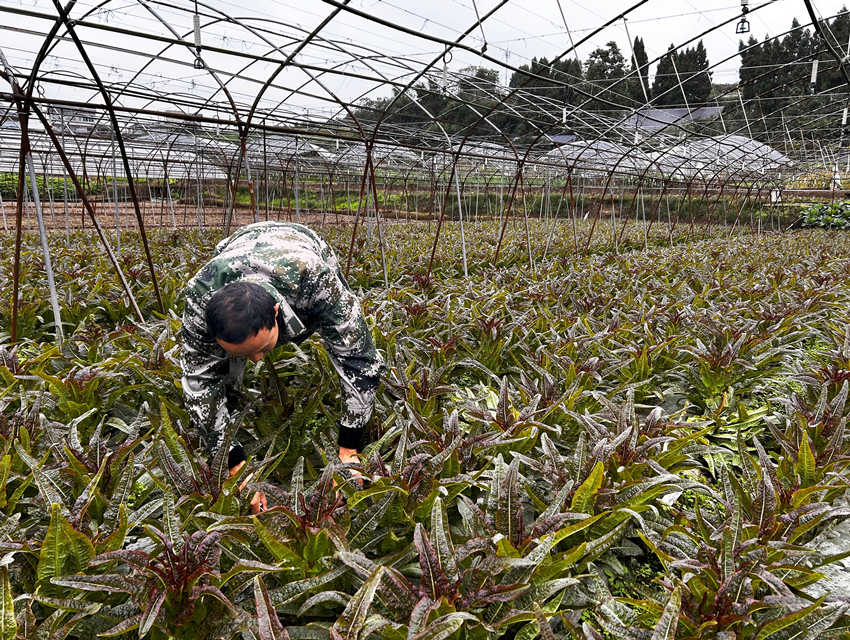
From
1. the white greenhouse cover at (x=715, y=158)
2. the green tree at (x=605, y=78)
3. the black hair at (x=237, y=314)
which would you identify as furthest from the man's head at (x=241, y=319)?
the white greenhouse cover at (x=715, y=158)

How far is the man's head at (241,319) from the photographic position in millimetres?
1773

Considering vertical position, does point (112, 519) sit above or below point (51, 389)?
below

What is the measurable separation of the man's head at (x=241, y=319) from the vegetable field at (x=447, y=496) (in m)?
0.56

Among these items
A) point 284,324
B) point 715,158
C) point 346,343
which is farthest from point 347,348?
point 715,158

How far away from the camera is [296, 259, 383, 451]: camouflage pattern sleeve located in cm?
238

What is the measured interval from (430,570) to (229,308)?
1099 mm

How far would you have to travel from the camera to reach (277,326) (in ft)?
6.66

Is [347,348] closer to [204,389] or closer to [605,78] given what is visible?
[204,389]

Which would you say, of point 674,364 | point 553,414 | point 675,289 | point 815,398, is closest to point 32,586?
point 553,414

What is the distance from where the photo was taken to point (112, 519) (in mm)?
1967

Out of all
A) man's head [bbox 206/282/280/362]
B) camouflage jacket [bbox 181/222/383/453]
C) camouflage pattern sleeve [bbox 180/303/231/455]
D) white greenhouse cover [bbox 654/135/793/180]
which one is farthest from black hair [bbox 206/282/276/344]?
white greenhouse cover [bbox 654/135/793/180]

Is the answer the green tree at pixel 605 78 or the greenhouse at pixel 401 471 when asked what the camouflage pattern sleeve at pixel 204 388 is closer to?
the greenhouse at pixel 401 471

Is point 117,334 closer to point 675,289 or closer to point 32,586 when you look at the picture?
point 32,586

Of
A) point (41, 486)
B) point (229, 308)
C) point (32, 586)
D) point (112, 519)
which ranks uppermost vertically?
point (229, 308)
